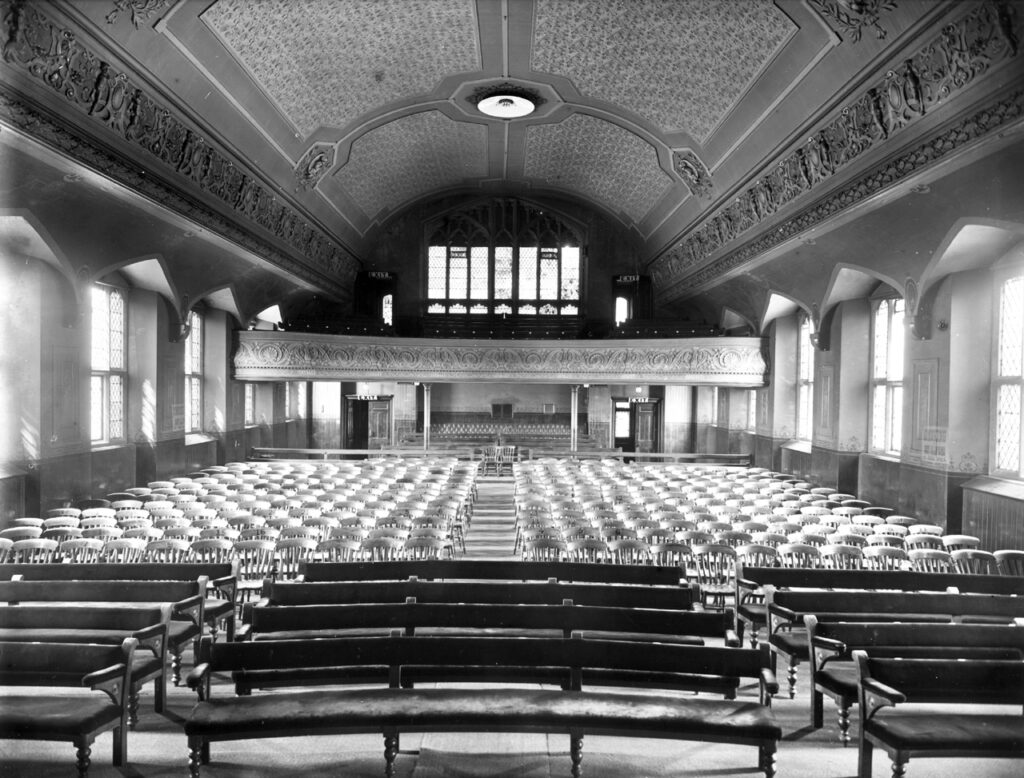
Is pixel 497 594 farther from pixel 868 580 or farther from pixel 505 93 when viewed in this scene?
pixel 505 93

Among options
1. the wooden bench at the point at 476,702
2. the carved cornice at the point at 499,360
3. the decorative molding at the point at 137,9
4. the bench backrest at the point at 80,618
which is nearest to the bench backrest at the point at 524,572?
the bench backrest at the point at 80,618

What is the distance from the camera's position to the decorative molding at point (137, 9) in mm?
8234

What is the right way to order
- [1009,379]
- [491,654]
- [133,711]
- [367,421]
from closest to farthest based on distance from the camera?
[491,654] → [133,711] → [1009,379] → [367,421]

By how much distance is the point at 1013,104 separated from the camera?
6.73m

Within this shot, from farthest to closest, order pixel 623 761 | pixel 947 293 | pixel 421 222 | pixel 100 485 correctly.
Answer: pixel 421 222 < pixel 100 485 < pixel 947 293 < pixel 623 761

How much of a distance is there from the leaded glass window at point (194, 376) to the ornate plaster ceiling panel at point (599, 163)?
10.3 m

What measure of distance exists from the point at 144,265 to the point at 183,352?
2.59 meters

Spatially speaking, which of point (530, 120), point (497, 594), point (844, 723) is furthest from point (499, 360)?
point (844, 723)

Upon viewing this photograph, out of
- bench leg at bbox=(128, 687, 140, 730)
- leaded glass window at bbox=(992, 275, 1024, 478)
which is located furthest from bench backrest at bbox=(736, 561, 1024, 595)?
bench leg at bbox=(128, 687, 140, 730)

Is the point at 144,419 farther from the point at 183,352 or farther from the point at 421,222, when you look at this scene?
the point at 421,222

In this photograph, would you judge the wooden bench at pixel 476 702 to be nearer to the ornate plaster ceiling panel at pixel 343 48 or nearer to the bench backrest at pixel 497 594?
the bench backrest at pixel 497 594

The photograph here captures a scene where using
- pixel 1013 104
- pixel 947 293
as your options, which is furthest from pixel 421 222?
pixel 1013 104

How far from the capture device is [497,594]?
5719mm

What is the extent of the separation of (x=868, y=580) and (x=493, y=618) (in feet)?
12.1
